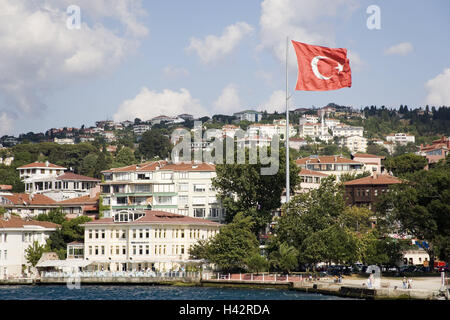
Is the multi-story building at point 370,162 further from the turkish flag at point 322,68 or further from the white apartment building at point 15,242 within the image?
the turkish flag at point 322,68

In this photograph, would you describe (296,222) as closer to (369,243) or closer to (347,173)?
(369,243)

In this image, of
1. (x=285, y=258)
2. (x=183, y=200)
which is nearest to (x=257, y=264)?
(x=285, y=258)

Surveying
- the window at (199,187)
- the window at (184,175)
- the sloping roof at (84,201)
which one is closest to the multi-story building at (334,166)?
the window at (199,187)

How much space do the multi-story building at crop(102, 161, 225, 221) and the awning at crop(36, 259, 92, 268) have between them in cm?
1085

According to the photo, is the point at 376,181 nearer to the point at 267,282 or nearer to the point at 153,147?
the point at 267,282

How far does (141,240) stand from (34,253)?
1073 cm

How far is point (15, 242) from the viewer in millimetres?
76938

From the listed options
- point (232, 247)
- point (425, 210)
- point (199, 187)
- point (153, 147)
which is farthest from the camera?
point (153, 147)

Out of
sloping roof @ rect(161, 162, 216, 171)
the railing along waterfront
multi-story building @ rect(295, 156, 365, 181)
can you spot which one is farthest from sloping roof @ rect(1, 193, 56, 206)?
multi-story building @ rect(295, 156, 365, 181)
